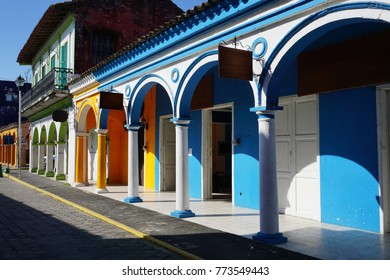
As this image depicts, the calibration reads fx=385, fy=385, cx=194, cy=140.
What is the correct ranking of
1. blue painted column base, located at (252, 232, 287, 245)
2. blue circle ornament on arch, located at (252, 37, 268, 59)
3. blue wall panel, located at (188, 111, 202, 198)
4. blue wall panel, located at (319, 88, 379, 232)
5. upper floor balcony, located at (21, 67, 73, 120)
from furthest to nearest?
upper floor balcony, located at (21, 67, 73, 120)
blue wall panel, located at (188, 111, 202, 198)
blue wall panel, located at (319, 88, 379, 232)
blue circle ornament on arch, located at (252, 37, 268, 59)
blue painted column base, located at (252, 232, 287, 245)

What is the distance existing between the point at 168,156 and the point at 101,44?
310 inches

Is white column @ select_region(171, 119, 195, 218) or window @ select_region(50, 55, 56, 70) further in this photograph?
window @ select_region(50, 55, 56, 70)

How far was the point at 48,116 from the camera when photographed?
20172 mm

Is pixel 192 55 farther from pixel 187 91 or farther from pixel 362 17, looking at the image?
pixel 362 17

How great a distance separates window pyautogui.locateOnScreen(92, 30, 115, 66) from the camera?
18.2m

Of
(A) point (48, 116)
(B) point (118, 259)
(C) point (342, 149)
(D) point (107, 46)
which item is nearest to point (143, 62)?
(C) point (342, 149)

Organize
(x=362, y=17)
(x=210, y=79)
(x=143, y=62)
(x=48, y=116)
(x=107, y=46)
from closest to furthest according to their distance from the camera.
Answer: (x=362, y=17)
(x=143, y=62)
(x=210, y=79)
(x=107, y=46)
(x=48, y=116)

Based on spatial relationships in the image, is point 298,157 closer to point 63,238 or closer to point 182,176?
point 182,176

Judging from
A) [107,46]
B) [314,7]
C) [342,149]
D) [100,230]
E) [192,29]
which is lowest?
[100,230]

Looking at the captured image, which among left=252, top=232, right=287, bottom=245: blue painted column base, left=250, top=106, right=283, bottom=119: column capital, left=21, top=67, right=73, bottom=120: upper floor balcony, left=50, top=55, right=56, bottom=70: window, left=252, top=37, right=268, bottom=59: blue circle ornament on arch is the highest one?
left=50, top=55, right=56, bottom=70: window

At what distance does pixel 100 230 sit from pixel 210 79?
224 inches

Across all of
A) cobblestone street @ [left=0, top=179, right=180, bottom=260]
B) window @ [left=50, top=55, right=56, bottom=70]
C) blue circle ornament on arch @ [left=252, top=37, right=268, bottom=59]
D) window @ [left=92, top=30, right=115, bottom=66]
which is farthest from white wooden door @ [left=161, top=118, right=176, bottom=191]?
window @ [left=50, top=55, right=56, bottom=70]

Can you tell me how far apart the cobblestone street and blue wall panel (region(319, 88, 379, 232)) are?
3634 millimetres

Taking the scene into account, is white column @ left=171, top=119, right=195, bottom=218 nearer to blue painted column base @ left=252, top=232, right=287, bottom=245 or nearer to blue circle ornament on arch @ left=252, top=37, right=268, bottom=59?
blue painted column base @ left=252, top=232, right=287, bottom=245
